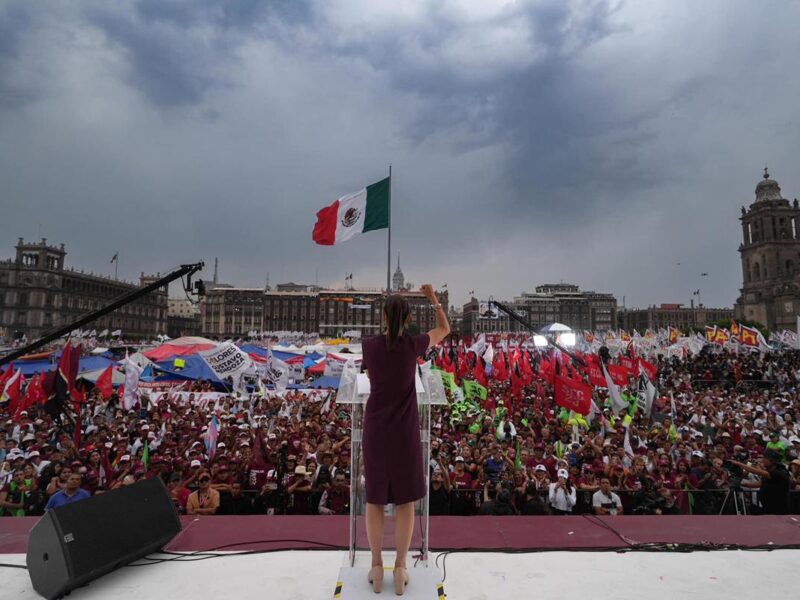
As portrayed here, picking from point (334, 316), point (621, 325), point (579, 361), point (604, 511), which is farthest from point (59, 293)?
point (621, 325)

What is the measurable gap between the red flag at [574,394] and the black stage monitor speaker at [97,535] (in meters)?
10.7

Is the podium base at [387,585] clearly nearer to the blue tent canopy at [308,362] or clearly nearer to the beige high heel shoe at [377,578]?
the beige high heel shoe at [377,578]

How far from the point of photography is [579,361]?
58.2 ft

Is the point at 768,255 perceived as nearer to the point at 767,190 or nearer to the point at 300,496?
the point at 767,190

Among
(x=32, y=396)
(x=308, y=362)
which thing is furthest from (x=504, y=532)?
(x=308, y=362)

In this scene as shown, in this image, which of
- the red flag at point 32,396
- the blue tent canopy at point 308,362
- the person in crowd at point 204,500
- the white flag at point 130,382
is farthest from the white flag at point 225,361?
the person in crowd at point 204,500

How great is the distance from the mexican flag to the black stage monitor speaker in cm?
623

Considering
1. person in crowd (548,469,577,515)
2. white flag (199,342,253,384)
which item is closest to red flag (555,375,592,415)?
person in crowd (548,469,577,515)

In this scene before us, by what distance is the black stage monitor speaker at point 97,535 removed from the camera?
2754mm

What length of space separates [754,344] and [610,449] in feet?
66.2

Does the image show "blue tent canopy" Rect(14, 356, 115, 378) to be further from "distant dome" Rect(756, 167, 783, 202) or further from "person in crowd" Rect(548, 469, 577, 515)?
"distant dome" Rect(756, 167, 783, 202)

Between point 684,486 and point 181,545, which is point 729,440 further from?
point 181,545

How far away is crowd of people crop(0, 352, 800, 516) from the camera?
22.1 ft

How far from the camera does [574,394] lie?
12.3 m
